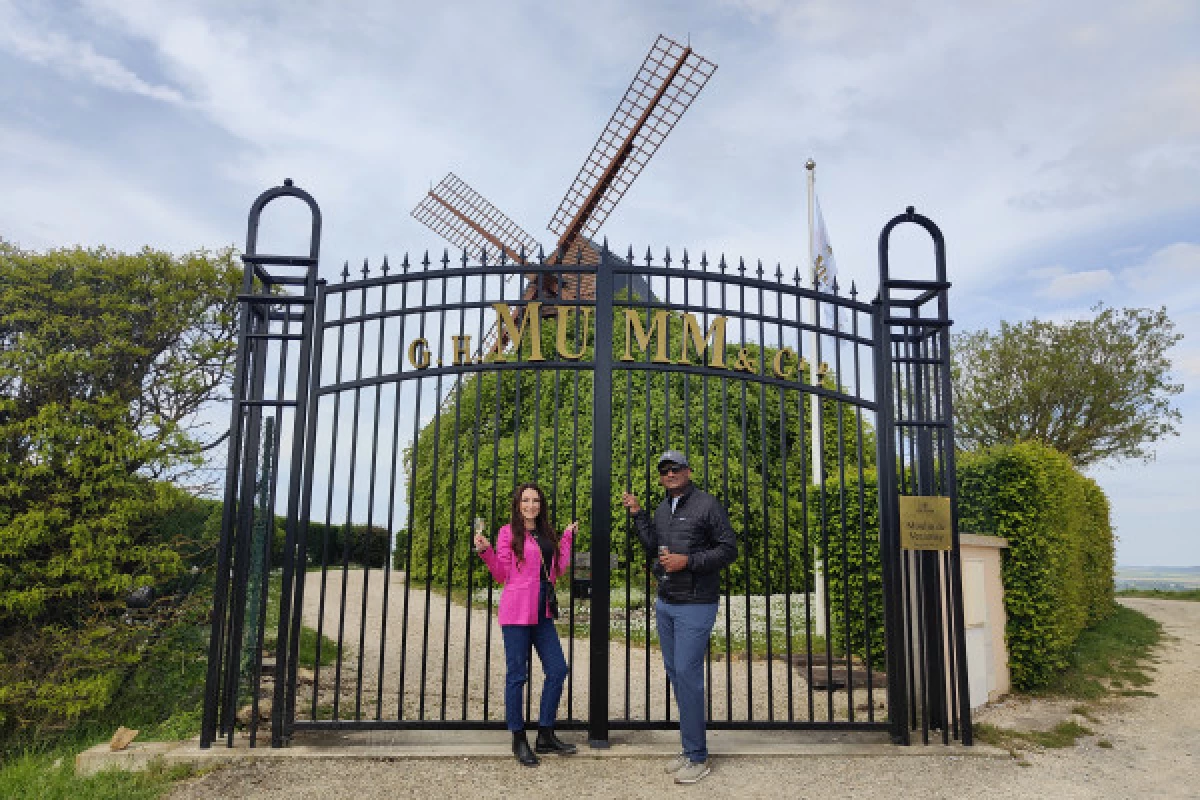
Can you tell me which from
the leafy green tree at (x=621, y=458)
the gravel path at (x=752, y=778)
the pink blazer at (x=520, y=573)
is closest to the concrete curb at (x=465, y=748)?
the gravel path at (x=752, y=778)

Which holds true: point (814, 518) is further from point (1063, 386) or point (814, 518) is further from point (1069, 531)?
point (1063, 386)

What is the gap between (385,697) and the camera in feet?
22.2

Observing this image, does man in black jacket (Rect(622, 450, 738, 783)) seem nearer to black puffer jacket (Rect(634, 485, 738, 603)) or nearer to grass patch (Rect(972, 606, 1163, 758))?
black puffer jacket (Rect(634, 485, 738, 603))

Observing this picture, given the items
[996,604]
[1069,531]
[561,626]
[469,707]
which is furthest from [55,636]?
[1069,531]

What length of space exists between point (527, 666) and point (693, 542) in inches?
48.4

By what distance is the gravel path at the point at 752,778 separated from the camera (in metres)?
4.03

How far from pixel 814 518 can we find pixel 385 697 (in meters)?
5.61

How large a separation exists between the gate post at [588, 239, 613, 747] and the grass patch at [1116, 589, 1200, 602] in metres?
18.5

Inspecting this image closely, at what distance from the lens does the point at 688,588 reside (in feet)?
13.7

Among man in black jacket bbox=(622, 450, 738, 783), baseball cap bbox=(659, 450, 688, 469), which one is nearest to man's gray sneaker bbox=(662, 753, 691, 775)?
man in black jacket bbox=(622, 450, 738, 783)

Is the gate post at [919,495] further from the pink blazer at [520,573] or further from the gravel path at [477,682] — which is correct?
the pink blazer at [520,573]

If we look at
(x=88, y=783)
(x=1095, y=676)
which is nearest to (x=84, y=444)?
(x=88, y=783)

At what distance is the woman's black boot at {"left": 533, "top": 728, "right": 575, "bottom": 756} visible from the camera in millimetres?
4484

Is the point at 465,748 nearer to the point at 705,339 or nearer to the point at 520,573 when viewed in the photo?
the point at 520,573
